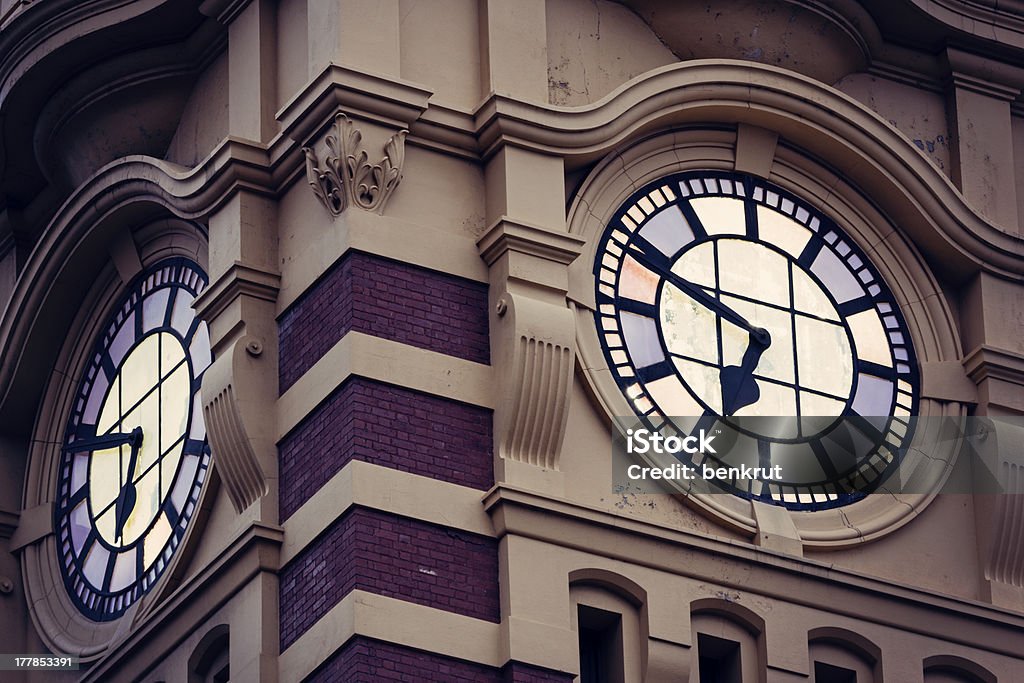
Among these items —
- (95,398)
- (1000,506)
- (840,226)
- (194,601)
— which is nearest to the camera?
(194,601)

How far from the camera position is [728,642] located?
23.8 meters

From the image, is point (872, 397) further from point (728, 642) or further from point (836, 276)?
point (728, 642)

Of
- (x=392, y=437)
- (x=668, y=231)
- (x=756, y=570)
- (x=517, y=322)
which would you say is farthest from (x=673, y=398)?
(x=392, y=437)

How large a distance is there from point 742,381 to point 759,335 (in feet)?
1.35

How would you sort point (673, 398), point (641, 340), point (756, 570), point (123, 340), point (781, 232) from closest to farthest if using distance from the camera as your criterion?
point (756, 570) < point (673, 398) < point (641, 340) < point (781, 232) < point (123, 340)

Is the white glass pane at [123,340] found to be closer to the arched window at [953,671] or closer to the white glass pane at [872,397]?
the white glass pane at [872,397]

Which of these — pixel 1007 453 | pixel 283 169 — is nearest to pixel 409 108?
pixel 283 169

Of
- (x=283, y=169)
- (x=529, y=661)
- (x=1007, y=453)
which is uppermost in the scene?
(x=283, y=169)

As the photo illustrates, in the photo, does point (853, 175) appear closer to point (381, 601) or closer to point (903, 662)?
point (903, 662)

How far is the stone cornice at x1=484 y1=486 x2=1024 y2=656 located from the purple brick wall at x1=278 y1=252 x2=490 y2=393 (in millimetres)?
1298

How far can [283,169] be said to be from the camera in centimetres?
2469

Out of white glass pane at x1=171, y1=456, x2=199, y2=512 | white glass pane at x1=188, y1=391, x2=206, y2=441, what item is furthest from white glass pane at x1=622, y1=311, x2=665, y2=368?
white glass pane at x1=171, y1=456, x2=199, y2=512

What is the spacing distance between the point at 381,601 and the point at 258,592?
1.35 metres

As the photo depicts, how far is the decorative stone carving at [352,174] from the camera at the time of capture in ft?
77.9
